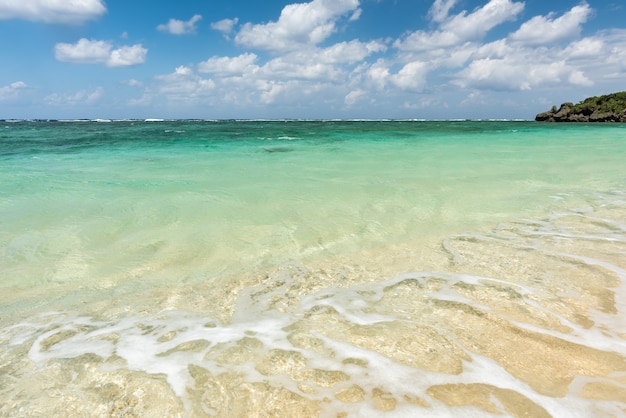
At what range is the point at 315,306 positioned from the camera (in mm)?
4000

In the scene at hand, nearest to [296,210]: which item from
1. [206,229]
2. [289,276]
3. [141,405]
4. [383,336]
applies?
[206,229]

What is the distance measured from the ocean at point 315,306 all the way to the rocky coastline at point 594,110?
82729 millimetres

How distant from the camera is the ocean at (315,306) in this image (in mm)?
2680

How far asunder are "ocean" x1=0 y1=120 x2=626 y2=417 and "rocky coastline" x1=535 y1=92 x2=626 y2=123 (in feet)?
271

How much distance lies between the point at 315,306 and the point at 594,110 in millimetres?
95423

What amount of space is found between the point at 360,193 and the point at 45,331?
7.36 metres

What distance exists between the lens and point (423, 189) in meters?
10.0

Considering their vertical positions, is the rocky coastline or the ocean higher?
the rocky coastline

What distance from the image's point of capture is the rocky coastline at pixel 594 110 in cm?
7025

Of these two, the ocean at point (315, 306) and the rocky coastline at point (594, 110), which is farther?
the rocky coastline at point (594, 110)

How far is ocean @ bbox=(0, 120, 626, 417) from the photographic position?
8.79ft

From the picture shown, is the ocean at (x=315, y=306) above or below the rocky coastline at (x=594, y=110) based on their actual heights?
below

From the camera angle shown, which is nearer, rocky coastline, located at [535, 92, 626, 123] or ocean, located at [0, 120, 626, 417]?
ocean, located at [0, 120, 626, 417]

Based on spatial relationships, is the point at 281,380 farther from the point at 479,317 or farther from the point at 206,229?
the point at 206,229
